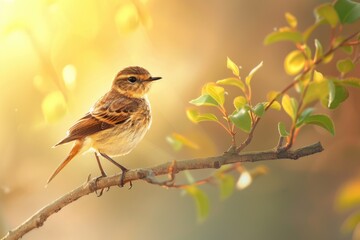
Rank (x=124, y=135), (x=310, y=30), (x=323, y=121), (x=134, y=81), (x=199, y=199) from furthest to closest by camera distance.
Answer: (x=134, y=81)
(x=124, y=135)
(x=199, y=199)
(x=323, y=121)
(x=310, y=30)

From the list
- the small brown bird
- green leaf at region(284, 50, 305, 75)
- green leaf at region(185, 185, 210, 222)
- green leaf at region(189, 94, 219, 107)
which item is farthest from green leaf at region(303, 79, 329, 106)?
the small brown bird

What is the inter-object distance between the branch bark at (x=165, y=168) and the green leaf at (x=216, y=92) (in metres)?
0.08

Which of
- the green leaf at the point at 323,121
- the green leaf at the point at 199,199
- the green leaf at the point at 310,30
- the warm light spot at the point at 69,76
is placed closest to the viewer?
the green leaf at the point at 310,30

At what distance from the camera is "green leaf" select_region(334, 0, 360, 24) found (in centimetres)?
67

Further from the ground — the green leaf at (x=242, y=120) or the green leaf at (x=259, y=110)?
the green leaf at (x=259, y=110)

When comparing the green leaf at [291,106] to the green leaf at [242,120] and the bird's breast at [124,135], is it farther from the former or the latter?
the bird's breast at [124,135]

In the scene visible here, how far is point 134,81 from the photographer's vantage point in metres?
1.49

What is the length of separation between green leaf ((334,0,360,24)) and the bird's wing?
621 millimetres

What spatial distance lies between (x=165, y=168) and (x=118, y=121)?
2.01 ft

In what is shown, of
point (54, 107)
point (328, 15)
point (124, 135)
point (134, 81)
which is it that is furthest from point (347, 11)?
point (134, 81)

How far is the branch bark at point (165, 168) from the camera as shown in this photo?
2.35 ft

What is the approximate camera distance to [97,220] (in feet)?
5.78

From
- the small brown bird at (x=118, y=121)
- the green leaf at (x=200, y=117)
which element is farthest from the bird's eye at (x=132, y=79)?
the green leaf at (x=200, y=117)

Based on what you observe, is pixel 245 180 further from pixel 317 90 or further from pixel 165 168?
pixel 317 90
